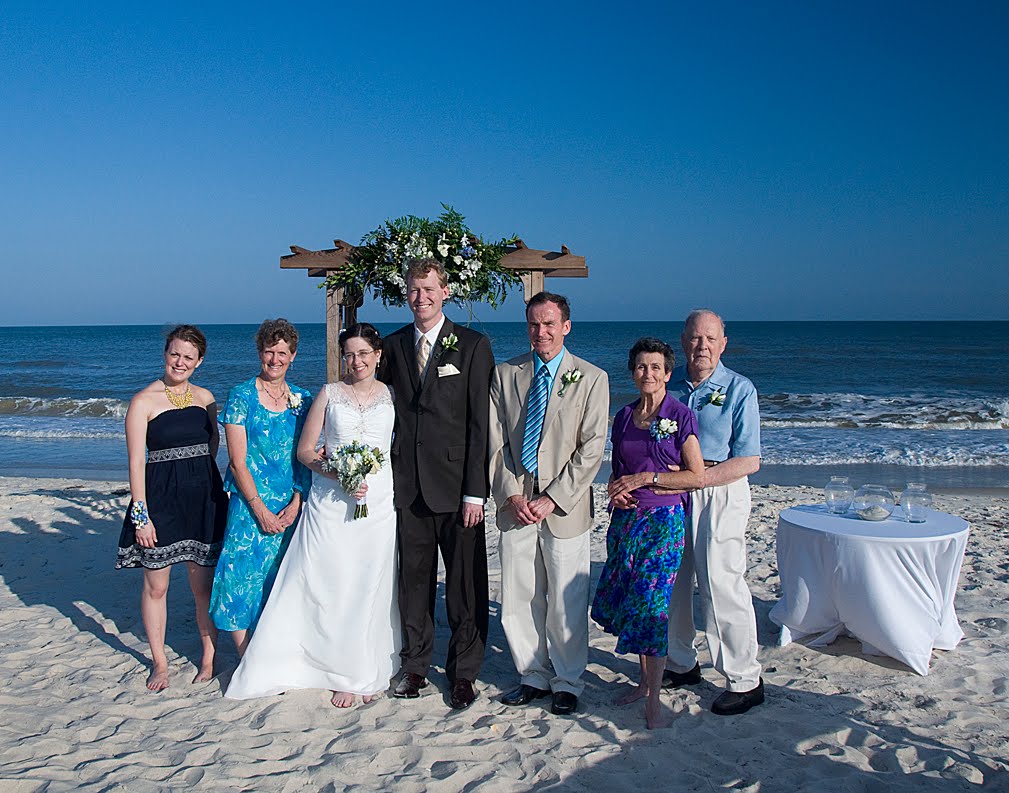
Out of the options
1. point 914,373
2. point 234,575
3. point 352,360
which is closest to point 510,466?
point 352,360

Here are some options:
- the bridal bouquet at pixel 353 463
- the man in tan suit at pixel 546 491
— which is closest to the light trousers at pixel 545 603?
the man in tan suit at pixel 546 491

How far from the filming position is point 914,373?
31641 mm

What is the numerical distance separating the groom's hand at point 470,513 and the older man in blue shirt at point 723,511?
1036mm

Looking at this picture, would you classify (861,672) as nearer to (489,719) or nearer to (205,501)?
(489,719)

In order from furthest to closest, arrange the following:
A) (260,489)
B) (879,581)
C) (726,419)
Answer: (879,581) → (260,489) → (726,419)

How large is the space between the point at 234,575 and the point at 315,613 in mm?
484

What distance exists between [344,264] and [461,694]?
2917 mm

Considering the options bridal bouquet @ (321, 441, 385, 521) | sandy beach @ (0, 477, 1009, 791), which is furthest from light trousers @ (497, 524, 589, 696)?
bridal bouquet @ (321, 441, 385, 521)

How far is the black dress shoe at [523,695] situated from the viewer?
3.87 meters

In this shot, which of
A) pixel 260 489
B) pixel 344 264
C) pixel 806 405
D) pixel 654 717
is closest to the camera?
pixel 654 717

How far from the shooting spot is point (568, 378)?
146 inches

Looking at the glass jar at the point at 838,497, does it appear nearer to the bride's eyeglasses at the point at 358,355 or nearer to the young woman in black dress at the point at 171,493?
the bride's eyeglasses at the point at 358,355

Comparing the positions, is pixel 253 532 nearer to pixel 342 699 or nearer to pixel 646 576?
pixel 342 699

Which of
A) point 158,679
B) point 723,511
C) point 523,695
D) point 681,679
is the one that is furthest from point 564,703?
point 158,679
